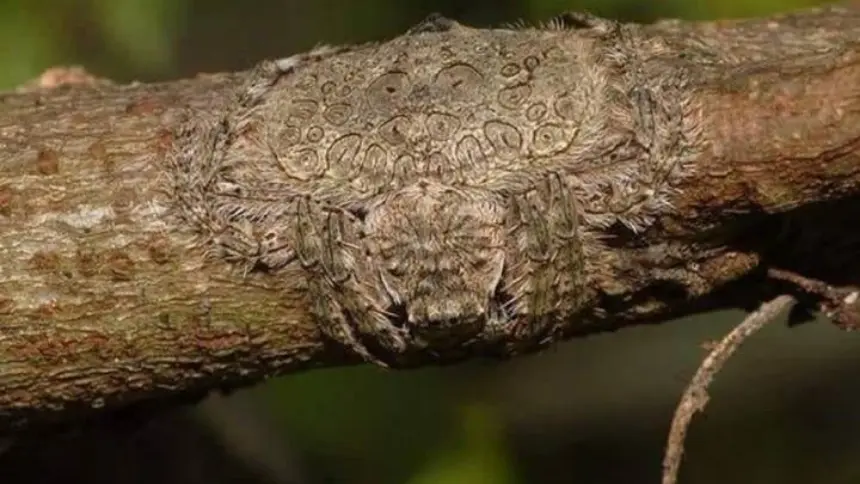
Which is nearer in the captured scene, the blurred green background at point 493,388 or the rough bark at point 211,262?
the rough bark at point 211,262

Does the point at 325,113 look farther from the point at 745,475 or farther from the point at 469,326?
the point at 745,475

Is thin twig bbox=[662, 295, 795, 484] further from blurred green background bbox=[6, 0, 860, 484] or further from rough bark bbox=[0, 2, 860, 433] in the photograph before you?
blurred green background bbox=[6, 0, 860, 484]

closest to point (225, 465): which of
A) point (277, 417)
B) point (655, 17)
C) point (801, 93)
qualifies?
point (277, 417)


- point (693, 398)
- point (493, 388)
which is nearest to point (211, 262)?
point (693, 398)

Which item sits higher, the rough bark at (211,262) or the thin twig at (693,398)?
the rough bark at (211,262)

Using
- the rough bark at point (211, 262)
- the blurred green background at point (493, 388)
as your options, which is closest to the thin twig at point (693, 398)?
the rough bark at point (211, 262)

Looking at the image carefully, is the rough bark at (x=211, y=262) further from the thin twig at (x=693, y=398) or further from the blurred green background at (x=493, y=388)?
the blurred green background at (x=493, y=388)

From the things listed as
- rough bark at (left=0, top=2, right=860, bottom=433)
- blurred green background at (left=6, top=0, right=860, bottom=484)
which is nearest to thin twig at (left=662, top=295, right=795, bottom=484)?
rough bark at (left=0, top=2, right=860, bottom=433)
